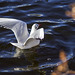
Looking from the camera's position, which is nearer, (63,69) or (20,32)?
(63,69)

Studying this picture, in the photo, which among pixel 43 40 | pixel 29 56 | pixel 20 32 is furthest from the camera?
pixel 43 40

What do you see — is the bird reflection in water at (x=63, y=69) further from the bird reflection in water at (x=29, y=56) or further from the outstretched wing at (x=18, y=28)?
the outstretched wing at (x=18, y=28)

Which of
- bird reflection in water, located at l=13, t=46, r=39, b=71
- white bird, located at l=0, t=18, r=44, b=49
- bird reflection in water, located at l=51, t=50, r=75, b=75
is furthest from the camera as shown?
white bird, located at l=0, t=18, r=44, b=49

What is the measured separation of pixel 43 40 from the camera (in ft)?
28.1

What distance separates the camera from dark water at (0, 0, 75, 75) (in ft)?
23.7

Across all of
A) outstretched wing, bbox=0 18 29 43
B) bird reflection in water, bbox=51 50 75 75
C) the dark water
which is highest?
outstretched wing, bbox=0 18 29 43

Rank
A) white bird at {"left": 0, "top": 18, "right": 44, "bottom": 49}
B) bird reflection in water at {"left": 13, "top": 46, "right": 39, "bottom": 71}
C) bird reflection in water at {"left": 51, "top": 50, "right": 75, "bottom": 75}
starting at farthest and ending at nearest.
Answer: white bird at {"left": 0, "top": 18, "right": 44, "bottom": 49}
bird reflection in water at {"left": 13, "top": 46, "right": 39, "bottom": 71}
bird reflection in water at {"left": 51, "top": 50, "right": 75, "bottom": 75}

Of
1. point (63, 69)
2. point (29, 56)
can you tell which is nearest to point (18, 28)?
point (29, 56)

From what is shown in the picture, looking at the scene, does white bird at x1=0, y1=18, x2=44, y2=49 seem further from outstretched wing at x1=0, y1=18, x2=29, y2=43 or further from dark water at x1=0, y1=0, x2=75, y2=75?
dark water at x1=0, y1=0, x2=75, y2=75

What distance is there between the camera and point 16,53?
7836 millimetres

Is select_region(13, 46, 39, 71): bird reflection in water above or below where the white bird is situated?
below

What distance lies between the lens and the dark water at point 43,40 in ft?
23.7

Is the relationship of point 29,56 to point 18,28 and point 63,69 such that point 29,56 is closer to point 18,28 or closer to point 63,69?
point 18,28

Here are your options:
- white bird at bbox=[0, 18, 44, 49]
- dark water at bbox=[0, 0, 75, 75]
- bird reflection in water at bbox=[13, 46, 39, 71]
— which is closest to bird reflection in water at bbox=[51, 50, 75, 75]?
dark water at bbox=[0, 0, 75, 75]
